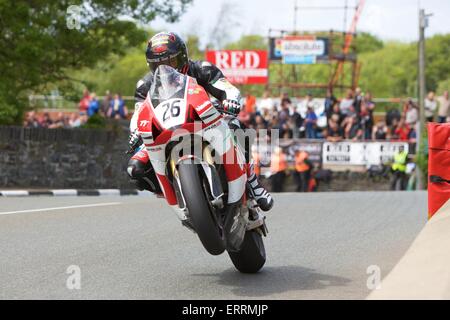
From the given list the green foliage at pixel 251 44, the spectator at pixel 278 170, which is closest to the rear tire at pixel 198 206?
the spectator at pixel 278 170

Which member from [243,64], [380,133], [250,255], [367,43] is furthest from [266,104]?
[367,43]

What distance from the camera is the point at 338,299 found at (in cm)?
702

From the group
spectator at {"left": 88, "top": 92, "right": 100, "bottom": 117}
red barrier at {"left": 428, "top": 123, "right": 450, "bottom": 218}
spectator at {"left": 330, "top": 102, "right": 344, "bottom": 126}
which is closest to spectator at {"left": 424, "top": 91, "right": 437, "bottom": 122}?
spectator at {"left": 330, "top": 102, "right": 344, "bottom": 126}

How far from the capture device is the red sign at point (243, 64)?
43469 mm

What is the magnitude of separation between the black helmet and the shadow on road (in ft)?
5.74

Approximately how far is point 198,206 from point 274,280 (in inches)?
55.4

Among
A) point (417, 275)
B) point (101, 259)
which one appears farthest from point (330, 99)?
point (417, 275)

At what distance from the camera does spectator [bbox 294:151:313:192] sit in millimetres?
27672

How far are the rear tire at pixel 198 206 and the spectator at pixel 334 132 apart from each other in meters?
21.3

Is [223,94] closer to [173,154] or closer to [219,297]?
[173,154]

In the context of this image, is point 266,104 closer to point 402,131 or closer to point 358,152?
point 358,152

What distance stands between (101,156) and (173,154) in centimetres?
1975

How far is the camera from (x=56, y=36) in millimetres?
26375
